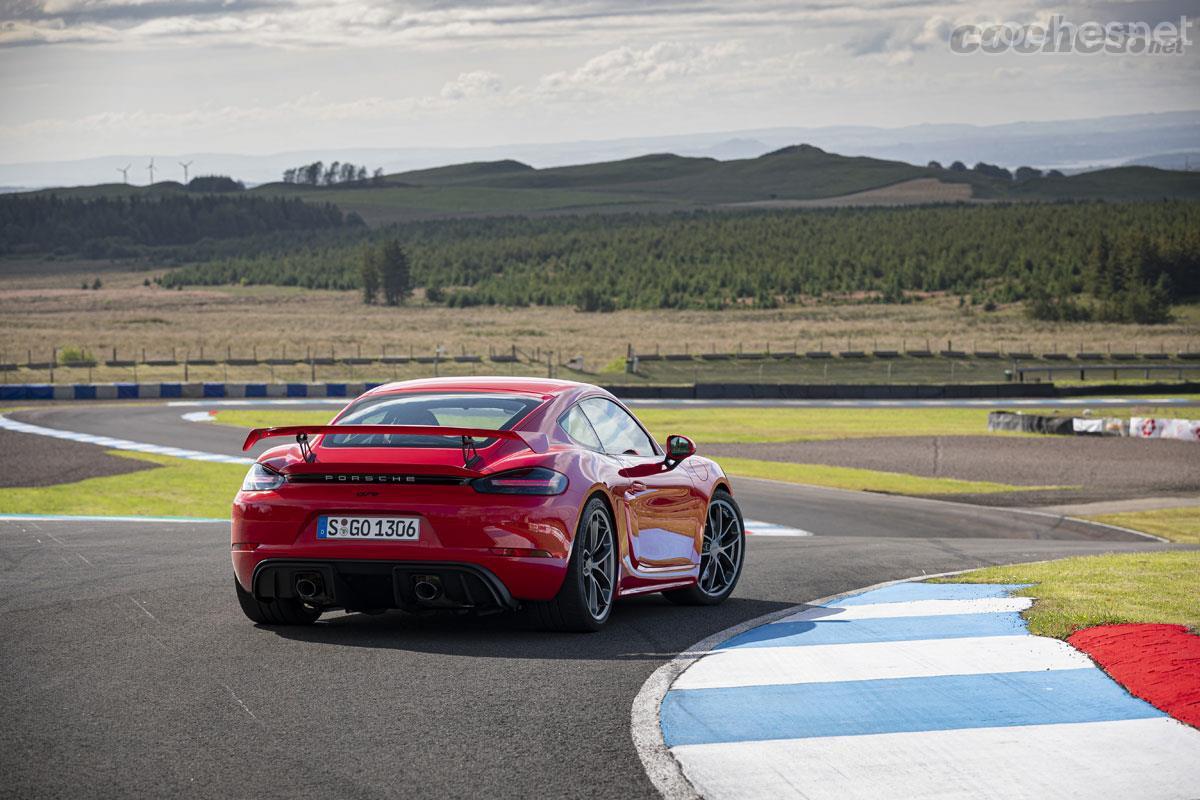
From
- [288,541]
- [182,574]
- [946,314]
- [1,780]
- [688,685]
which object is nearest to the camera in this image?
[1,780]

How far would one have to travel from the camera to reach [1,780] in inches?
218

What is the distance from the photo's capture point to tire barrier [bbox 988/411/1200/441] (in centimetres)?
3728

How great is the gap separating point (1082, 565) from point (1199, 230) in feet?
429

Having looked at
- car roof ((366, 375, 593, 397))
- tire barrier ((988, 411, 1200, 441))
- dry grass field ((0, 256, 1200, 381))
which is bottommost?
dry grass field ((0, 256, 1200, 381))

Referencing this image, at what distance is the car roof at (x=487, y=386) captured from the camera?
9.56m

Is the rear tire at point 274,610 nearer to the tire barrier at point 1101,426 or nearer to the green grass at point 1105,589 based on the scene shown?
the green grass at point 1105,589

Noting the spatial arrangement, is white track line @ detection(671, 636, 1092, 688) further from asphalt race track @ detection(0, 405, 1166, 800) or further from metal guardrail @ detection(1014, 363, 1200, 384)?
metal guardrail @ detection(1014, 363, 1200, 384)

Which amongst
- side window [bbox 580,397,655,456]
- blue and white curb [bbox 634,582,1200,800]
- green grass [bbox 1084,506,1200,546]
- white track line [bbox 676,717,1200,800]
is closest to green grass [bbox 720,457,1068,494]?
green grass [bbox 1084,506,1200,546]

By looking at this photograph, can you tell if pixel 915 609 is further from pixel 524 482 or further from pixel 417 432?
pixel 417 432

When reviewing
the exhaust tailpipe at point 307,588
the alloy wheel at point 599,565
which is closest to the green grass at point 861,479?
the alloy wheel at point 599,565

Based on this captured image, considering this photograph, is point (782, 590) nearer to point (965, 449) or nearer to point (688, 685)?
point (688, 685)

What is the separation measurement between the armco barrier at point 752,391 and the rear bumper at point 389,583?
151 ft

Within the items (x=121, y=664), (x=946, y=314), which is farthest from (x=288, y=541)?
(x=946, y=314)

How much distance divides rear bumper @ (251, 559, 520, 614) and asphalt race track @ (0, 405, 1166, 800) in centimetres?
23
